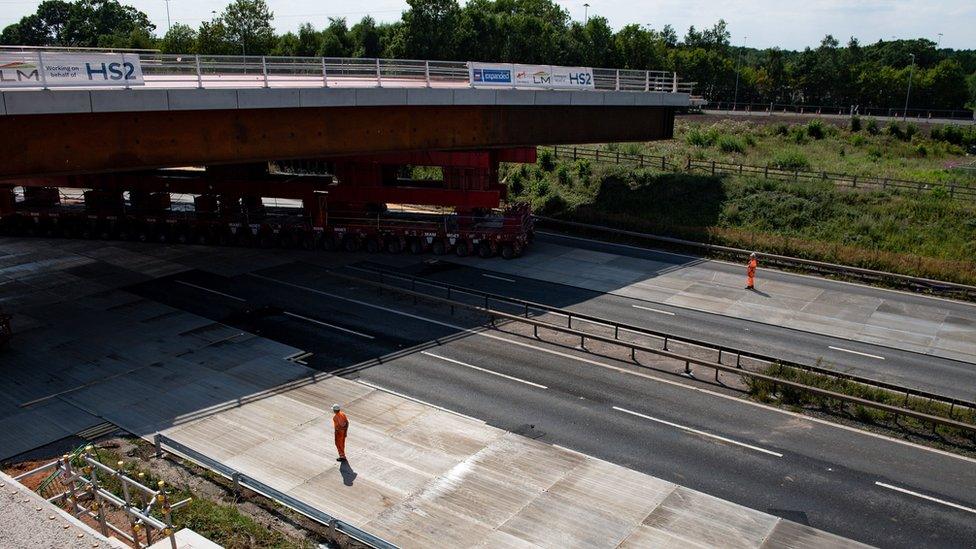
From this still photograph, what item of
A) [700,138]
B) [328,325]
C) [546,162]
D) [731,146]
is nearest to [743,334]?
[328,325]

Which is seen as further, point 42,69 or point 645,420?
point 42,69

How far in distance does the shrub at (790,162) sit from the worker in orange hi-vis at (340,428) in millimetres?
38771

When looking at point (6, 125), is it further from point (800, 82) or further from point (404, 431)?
point (800, 82)

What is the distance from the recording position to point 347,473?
53.3ft

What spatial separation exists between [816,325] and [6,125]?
2630 cm

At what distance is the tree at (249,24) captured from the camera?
81.9m

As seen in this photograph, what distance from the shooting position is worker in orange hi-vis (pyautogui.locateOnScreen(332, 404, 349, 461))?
16.1m

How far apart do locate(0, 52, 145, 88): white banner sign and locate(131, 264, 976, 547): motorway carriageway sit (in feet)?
28.8

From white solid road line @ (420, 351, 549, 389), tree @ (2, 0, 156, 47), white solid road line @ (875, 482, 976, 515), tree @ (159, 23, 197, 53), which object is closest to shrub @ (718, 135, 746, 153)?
white solid road line @ (420, 351, 549, 389)

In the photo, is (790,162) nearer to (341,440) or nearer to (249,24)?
(341,440)

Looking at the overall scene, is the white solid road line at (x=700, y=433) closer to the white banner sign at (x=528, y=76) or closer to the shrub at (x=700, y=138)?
the white banner sign at (x=528, y=76)

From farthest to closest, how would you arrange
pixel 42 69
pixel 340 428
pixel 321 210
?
1. pixel 321 210
2. pixel 42 69
3. pixel 340 428

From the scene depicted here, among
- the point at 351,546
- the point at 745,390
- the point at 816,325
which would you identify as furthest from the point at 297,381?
the point at 816,325

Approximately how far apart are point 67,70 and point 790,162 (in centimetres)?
4270
